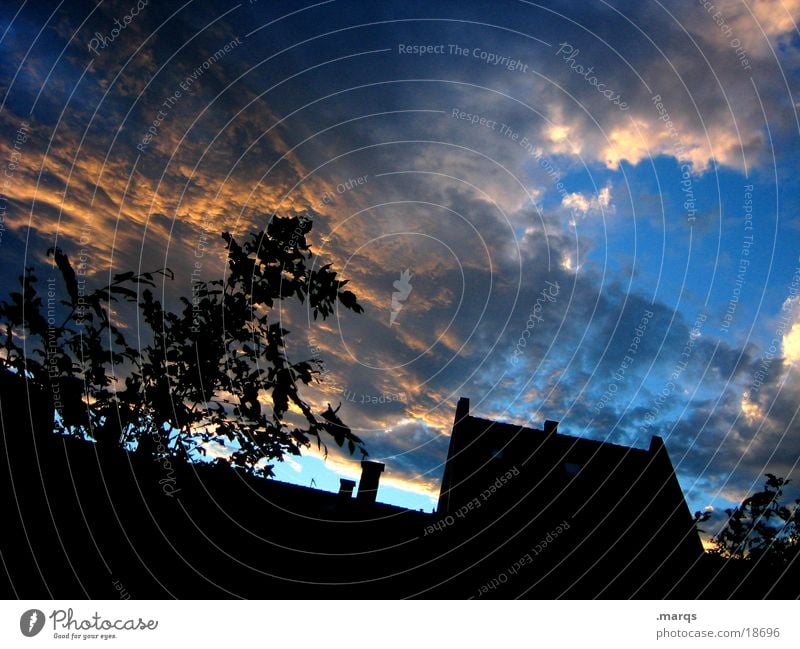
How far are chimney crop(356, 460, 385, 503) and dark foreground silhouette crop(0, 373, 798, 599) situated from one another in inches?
2.3

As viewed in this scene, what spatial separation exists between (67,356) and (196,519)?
4.01 meters

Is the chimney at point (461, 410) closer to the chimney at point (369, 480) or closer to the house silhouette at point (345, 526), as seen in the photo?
the house silhouette at point (345, 526)

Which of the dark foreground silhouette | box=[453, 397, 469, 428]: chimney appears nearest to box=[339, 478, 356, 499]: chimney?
the dark foreground silhouette

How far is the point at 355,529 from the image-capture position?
39.5 ft

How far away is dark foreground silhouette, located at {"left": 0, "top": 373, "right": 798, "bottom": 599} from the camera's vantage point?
5.20 meters

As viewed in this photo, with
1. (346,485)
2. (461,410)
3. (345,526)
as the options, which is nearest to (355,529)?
(345,526)

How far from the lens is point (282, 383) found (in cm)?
497

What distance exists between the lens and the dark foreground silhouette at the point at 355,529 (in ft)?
17.1

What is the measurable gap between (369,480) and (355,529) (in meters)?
5.34

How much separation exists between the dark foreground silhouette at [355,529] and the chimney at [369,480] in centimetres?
6

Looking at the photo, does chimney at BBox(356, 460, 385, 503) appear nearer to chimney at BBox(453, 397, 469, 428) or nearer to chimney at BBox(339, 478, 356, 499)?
chimney at BBox(339, 478, 356, 499)

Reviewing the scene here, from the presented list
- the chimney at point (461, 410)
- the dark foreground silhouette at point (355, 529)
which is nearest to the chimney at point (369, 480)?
the dark foreground silhouette at point (355, 529)
